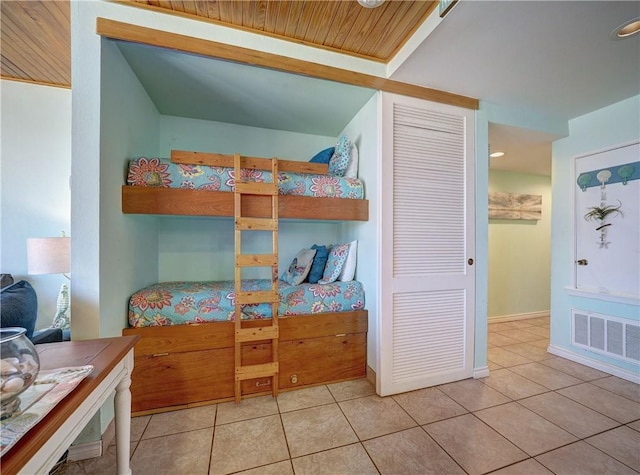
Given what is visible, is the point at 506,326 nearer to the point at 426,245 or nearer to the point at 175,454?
the point at 426,245

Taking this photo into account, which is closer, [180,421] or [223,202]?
[180,421]

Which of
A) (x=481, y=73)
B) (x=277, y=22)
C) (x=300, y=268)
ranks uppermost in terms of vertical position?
(x=277, y=22)

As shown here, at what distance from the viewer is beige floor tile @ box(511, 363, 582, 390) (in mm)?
2135

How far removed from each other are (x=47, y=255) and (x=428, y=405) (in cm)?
296

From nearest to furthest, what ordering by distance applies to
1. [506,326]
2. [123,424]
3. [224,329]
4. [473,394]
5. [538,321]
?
[123,424] < [224,329] < [473,394] < [506,326] < [538,321]

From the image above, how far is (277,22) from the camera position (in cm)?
161

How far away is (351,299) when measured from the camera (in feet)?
7.06

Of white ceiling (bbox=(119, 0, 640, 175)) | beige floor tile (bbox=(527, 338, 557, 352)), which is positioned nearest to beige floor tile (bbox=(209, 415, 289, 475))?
white ceiling (bbox=(119, 0, 640, 175))

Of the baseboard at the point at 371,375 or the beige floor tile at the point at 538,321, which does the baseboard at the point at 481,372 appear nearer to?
the baseboard at the point at 371,375

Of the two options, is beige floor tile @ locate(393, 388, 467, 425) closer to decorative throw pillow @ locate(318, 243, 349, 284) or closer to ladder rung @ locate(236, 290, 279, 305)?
decorative throw pillow @ locate(318, 243, 349, 284)

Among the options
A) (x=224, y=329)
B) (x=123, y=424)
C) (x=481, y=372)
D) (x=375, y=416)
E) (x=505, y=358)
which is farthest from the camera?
(x=505, y=358)

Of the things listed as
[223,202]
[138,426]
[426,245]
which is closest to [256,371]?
[138,426]

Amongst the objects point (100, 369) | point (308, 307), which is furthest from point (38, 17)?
point (308, 307)

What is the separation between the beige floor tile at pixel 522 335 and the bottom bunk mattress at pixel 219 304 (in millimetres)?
2482
